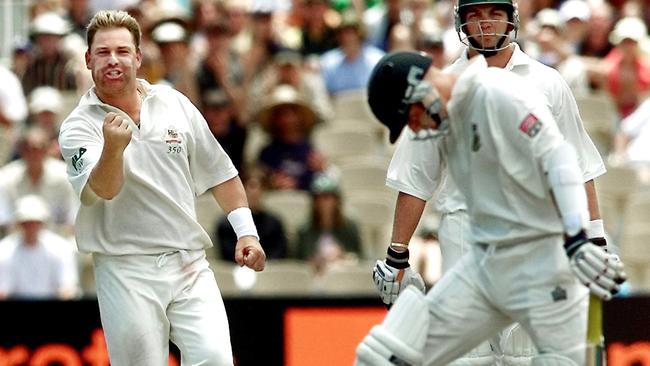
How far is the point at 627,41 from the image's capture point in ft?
52.7

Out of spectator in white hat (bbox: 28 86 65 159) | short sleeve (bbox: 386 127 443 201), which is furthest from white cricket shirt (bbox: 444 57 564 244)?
spectator in white hat (bbox: 28 86 65 159)

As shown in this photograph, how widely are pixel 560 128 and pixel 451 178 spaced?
58 centimetres

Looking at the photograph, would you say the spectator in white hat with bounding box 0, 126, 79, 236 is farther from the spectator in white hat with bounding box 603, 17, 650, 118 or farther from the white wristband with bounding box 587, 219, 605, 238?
the white wristband with bounding box 587, 219, 605, 238

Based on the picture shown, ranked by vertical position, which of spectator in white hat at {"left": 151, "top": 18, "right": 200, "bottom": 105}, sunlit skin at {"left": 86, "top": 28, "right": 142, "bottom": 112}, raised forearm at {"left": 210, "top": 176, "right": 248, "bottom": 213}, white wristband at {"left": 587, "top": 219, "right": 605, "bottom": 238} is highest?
sunlit skin at {"left": 86, "top": 28, "right": 142, "bottom": 112}

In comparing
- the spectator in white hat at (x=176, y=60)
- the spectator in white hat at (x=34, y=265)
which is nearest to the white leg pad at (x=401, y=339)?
the spectator in white hat at (x=34, y=265)

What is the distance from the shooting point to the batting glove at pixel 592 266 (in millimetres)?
7078

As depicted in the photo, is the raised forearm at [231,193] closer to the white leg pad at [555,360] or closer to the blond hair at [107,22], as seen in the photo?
the blond hair at [107,22]

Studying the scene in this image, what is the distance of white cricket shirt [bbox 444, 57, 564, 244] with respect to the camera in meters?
7.31

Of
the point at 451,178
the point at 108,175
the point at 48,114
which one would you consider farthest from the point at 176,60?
the point at 108,175

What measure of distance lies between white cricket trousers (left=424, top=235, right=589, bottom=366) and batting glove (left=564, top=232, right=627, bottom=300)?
29 cm

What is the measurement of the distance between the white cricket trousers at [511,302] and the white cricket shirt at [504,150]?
0.29 ft

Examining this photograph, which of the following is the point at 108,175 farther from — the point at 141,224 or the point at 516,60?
→ the point at 516,60

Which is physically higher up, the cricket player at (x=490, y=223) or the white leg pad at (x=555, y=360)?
the cricket player at (x=490, y=223)

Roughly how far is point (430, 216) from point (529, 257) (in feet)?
23.4
